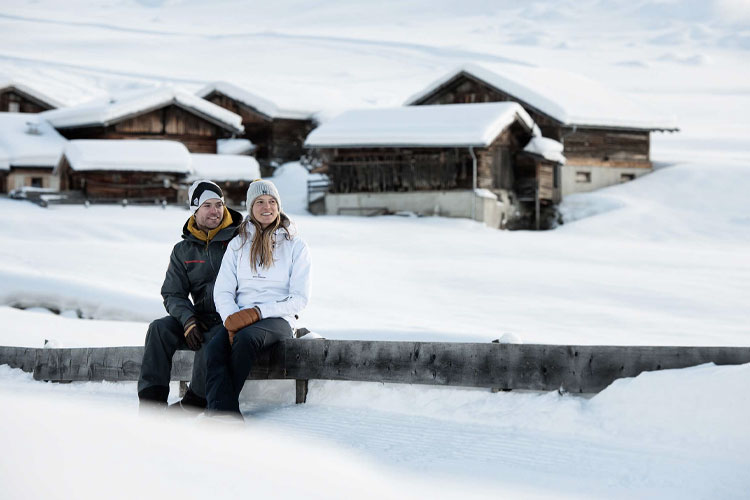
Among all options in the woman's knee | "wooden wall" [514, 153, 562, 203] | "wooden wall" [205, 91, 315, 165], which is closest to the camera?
the woman's knee

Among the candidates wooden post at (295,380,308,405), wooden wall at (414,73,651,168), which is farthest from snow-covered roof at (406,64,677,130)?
wooden post at (295,380,308,405)

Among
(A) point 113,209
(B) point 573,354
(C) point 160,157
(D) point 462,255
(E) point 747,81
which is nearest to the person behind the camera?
(B) point 573,354

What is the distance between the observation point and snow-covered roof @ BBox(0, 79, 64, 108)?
46.2 meters

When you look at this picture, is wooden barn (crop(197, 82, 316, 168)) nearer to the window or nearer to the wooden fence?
the window

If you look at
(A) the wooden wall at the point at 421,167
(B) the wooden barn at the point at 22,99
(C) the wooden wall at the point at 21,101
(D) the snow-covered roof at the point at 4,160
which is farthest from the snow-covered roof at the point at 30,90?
(A) the wooden wall at the point at 421,167

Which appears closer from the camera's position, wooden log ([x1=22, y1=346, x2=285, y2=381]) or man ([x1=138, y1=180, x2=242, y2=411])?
man ([x1=138, y1=180, x2=242, y2=411])

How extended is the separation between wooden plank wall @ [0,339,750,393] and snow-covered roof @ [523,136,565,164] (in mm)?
27177

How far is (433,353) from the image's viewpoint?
20.7ft

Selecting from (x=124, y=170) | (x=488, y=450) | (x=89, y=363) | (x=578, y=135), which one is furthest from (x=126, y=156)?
(x=488, y=450)

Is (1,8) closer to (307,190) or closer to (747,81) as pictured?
(747,81)

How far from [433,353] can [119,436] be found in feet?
7.58

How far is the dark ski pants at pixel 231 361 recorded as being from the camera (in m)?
5.86

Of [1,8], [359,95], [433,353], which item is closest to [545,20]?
[359,95]

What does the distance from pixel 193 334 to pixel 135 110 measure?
32.0 meters
